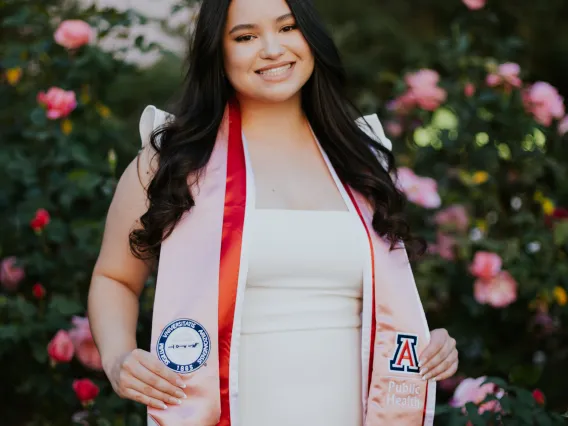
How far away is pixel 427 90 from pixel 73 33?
1.40 m

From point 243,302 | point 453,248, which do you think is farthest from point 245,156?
point 453,248

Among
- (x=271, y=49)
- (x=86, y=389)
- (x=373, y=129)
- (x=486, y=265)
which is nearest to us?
(x=271, y=49)

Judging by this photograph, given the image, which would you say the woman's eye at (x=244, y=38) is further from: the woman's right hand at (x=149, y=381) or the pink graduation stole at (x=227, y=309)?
the woman's right hand at (x=149, y=381)

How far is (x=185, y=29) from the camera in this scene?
4.64m

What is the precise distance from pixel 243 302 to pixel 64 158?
4.63 feet

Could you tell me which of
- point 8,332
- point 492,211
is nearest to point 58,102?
point 8,332

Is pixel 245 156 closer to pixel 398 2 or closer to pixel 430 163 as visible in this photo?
pixel 430 163

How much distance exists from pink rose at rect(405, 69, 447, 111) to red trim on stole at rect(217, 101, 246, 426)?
5.77 feet

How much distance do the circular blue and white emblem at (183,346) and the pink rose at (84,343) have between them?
1.08 metres

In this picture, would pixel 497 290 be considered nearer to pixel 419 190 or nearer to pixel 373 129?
pixel 419 190

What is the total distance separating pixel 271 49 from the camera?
212 cm

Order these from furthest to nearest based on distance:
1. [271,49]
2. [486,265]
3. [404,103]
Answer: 1. [404,103]
2. [486,265]
3. [271,49]

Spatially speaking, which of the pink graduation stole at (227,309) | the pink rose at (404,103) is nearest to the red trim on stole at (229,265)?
the pink graduation stole at (227,309)

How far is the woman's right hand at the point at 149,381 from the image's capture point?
1912 millimetres
